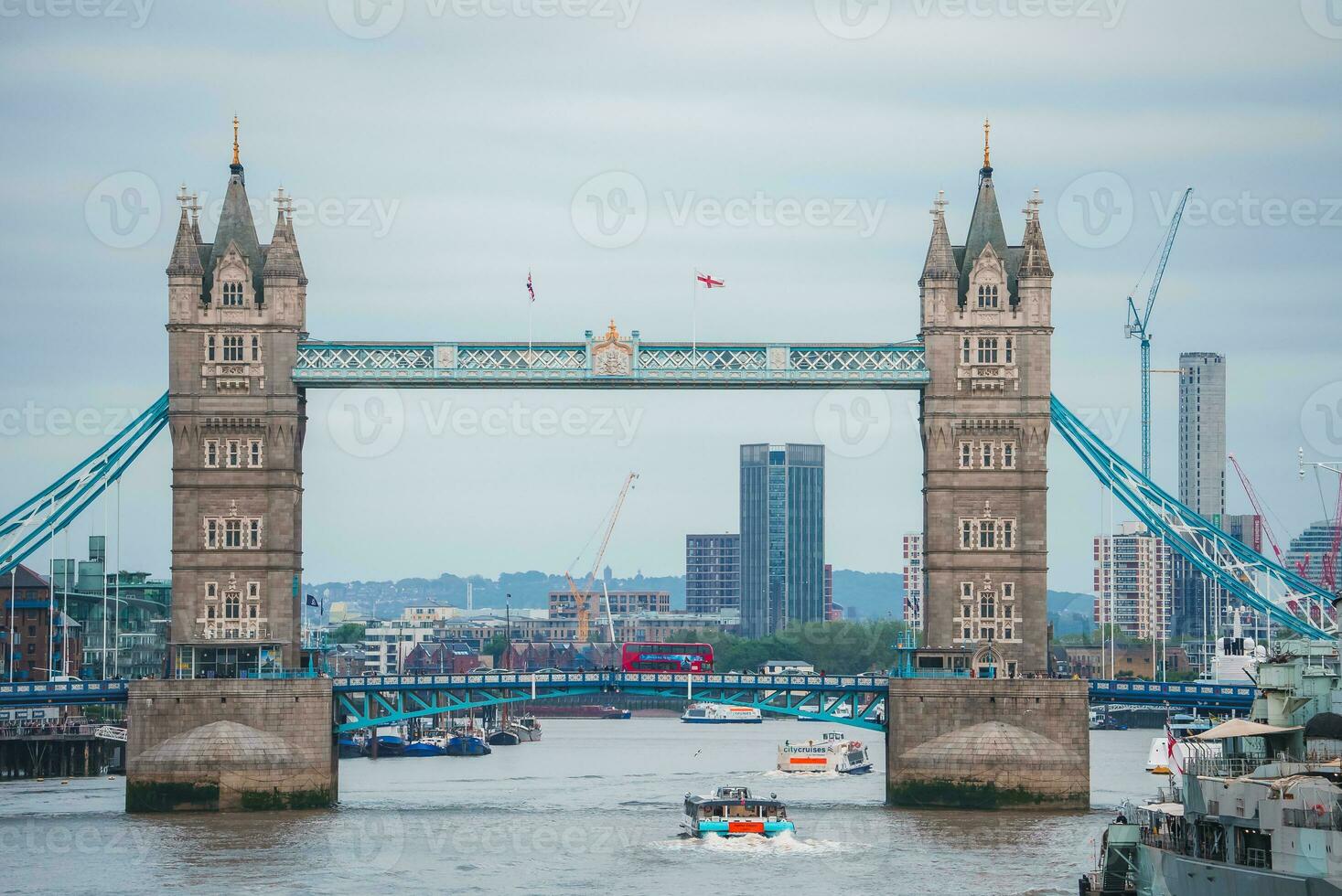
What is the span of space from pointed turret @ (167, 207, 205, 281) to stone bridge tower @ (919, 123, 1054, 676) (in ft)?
121

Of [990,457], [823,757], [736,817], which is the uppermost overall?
[990,457]

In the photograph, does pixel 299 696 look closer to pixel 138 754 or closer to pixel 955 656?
pixel 138 754

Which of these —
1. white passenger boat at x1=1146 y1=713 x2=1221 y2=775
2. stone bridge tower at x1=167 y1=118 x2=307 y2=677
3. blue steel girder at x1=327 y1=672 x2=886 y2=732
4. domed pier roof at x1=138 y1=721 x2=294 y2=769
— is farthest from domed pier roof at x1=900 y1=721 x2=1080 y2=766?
stone bridge tower at x1=167 y1=118 x2=307 y2=677

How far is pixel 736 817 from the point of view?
10912 centimetres

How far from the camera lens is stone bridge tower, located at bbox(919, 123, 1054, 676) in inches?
4938

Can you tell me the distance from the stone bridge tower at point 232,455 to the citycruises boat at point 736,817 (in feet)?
85.4

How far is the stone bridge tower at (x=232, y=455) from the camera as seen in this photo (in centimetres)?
12562

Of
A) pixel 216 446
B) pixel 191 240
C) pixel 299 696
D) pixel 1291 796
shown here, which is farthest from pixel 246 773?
pixel 1291 796

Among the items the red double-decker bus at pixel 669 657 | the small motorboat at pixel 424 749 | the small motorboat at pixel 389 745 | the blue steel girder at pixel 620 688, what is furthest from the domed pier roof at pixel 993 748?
the small motorboat at pixel 389 745

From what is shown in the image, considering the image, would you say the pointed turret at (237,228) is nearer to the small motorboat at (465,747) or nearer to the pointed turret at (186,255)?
the pointed turret at (186,255)

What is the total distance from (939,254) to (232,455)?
37127 mm

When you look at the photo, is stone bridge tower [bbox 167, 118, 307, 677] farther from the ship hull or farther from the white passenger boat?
the ship hull

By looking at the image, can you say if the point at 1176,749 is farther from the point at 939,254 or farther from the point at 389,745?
the point at 389,745

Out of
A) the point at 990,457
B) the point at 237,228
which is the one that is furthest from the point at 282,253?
the point at 990,457
